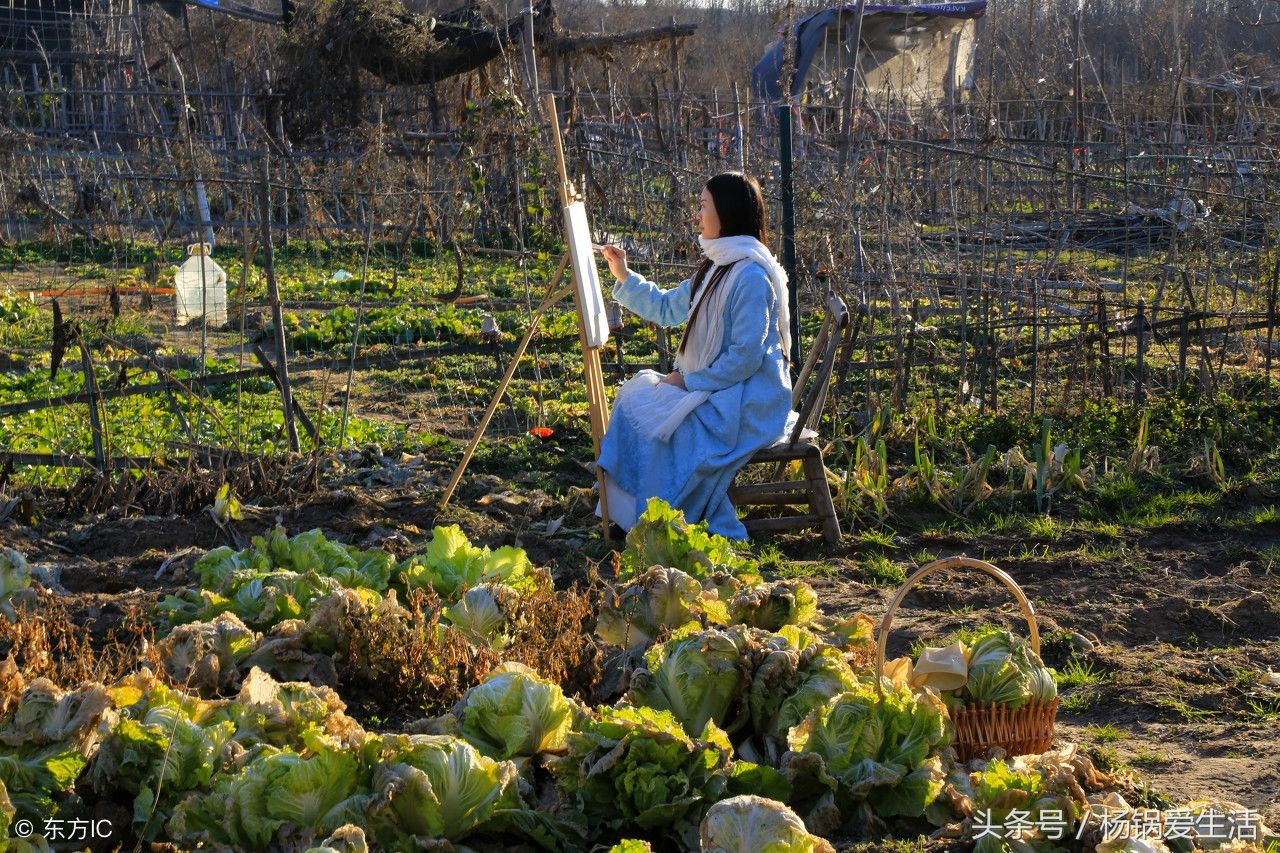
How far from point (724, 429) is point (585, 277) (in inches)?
33.6

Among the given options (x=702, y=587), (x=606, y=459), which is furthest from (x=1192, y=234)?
(x=702, y=587)

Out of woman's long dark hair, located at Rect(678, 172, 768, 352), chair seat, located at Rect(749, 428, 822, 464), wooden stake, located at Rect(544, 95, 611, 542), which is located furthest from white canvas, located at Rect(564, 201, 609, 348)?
chair seat, located at Rect(749, 428, 822, 464)

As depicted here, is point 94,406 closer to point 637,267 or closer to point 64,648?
point 64,648

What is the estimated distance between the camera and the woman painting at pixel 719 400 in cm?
523

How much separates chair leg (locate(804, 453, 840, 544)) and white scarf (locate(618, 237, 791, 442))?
515 mm

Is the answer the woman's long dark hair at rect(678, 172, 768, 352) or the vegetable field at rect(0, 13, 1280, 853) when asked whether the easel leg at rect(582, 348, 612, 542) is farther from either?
the woman's long dark hair at rect(678, 172, 768, 352)

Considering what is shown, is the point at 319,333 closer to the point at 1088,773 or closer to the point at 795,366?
the point at 795,366

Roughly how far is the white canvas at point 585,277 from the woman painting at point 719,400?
0.99 ft

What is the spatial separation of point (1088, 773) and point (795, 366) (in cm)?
426

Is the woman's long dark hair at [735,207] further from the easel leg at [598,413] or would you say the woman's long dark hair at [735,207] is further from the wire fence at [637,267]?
the wire fence at [637,267]

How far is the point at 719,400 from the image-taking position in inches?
207

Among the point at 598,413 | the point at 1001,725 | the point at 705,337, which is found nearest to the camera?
the point at 1001,725

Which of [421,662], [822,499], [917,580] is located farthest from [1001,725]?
[822,499]

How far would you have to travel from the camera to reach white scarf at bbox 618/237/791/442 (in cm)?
524
